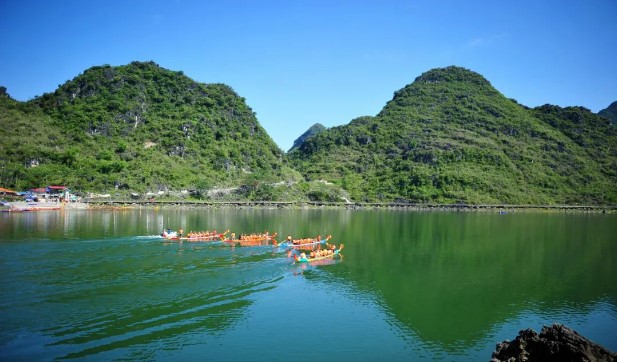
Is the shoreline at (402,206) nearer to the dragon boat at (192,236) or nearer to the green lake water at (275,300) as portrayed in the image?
the dragon boat at (192,236)

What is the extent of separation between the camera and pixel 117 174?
103125 millimetres

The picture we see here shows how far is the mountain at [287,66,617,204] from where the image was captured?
140 metres

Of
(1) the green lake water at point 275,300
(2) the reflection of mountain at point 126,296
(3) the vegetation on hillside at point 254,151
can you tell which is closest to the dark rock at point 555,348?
(1) the green lake water at point 275,300

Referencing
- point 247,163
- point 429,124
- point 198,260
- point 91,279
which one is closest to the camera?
point 91,279

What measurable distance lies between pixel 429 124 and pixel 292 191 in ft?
287

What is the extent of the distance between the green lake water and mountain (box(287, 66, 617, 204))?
318ft

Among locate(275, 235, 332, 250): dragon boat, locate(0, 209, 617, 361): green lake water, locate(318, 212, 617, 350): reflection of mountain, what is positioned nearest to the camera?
locate(0, 209, 617, 361): green lake water

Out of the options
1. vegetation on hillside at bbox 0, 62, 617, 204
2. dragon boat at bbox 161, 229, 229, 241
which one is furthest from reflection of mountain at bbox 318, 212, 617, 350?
vegetation on hillside at bbox 0, 62, 617, 204

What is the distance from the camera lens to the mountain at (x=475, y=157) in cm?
13950

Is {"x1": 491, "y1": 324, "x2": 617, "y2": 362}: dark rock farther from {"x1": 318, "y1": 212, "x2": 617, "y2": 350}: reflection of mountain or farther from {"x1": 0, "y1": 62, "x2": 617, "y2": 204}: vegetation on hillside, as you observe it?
{"x1": 0, "y1": 62, "x2": 617, "y2": 204}: vegetation on hillside

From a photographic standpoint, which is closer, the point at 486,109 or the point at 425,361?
the point at 425,361

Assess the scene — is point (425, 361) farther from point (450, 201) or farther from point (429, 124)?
point (429, 124)

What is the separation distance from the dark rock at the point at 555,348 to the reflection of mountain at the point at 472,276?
6.61m

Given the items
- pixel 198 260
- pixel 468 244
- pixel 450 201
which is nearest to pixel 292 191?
pixel 450 201
